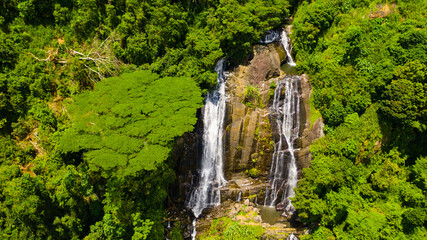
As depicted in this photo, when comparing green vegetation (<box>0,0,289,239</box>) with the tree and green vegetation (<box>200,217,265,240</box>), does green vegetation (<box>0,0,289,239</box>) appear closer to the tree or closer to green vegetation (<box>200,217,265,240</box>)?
the tree

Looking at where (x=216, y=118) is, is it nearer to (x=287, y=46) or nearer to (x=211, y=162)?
(x=211, y=162)

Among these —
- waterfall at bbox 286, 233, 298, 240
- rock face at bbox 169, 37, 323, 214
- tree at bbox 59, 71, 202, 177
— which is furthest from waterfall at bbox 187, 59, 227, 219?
waterfall at bbox 286, 233, 298, 240

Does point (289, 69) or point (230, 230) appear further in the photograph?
point (289, 69)

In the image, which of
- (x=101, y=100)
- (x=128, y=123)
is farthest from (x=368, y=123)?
(x=101, y=100)

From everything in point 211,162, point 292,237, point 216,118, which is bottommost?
point 292,237

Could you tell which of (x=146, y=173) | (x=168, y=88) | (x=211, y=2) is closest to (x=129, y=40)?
(x=168, y=88)

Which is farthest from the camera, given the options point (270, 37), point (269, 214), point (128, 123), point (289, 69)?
point (270, 37)
